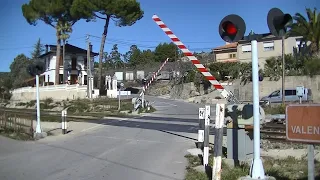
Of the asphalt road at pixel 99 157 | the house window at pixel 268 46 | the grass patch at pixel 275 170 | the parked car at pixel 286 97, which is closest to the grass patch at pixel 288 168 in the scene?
the grass patch at pixel 275 170

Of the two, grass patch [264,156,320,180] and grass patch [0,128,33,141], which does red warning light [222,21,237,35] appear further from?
grass patch [0,128,33,141]

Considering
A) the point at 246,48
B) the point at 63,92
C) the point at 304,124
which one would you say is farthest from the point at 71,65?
the point at 304,124

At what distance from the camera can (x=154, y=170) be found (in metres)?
8.87

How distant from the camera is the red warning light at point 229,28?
661cm

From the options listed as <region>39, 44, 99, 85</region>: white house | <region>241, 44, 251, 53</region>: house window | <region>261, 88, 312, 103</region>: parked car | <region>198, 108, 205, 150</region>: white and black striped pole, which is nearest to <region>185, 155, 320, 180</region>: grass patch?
<region>198, 108, 205, 150</region>: white and black striped pole

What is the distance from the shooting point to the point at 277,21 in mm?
6121

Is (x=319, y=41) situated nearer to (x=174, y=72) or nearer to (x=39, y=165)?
(x=174, y=72)

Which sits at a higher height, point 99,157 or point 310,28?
point 310,28

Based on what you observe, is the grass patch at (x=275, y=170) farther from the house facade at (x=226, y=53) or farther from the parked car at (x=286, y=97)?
the house facade at (x=226, y=53)

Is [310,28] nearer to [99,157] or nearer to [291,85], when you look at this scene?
[291,85]

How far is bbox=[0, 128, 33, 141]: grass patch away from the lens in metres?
16.5

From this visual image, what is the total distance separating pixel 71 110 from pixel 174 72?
118 feet

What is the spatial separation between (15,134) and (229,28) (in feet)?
46.2

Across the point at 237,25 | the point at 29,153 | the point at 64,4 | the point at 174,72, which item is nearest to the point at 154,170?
the point at 237,25
